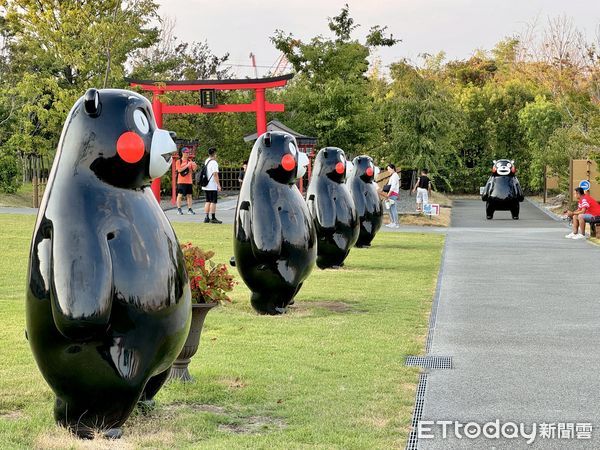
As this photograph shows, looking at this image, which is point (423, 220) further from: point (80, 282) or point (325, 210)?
point (80, 282)

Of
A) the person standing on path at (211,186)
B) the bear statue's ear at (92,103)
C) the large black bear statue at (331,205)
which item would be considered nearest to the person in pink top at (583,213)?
the person standing on path at (211,186)

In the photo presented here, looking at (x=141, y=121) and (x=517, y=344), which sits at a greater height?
(x=141, y=121)

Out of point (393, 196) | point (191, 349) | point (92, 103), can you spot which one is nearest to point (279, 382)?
point (191, 349)

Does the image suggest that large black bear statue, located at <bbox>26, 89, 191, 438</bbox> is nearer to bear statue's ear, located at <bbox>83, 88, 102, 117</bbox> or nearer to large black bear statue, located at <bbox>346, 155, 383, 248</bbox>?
bear statue's ear, located at <bbox>83, 88, 102, 117</bbox>

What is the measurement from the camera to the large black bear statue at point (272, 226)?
408 inches

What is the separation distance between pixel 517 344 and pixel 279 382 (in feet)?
9.52

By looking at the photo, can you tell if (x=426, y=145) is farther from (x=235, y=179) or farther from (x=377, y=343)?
(x=377, y=343)

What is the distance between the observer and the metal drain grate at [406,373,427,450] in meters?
5.73

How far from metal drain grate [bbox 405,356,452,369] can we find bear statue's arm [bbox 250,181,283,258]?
2.56 metres

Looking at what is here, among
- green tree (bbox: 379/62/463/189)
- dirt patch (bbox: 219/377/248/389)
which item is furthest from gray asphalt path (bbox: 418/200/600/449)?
green tree (bbox: 379/62/463/189)

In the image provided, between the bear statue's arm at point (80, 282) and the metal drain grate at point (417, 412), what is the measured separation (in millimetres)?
1970

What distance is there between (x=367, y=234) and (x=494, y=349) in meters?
10.2

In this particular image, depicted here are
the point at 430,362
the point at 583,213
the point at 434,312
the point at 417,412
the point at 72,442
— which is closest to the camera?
the point at 72,442

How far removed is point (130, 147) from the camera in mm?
5680
